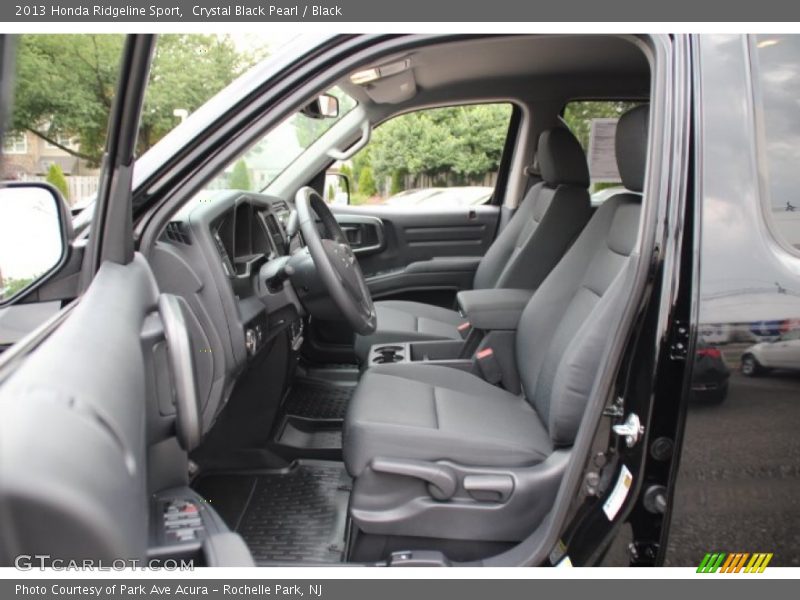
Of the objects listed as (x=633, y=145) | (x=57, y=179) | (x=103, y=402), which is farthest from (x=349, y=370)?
(x=103, y=402)

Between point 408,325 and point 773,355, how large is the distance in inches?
76.4

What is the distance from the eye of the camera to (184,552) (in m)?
1.09

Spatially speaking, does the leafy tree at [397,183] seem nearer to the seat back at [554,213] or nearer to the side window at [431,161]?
the side window at [431,161]

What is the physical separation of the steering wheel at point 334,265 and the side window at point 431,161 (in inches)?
49.1

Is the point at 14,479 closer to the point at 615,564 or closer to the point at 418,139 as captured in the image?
the point at 615,564

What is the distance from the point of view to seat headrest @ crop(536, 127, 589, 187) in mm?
2986

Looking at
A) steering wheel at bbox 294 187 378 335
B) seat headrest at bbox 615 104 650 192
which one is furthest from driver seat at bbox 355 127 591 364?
seat headrest at bbox 615 104 650 192

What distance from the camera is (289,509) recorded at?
2.10 m

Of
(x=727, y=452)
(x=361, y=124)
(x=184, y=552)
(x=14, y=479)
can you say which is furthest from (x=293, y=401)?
(x=14, y=479)

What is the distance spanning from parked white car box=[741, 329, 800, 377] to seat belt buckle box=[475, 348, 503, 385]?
1382 mm

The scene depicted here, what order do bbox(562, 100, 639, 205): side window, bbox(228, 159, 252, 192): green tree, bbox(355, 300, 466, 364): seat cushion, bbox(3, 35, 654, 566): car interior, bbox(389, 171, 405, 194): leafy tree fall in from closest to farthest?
bbox(3, 35, 654, 566): car interior < bbox(228, 159, 252, 192): green tree < bbox(355, 300, 466, 364): seat cushion < bbox(562, 100, 639, 205): side window < bbox(389, 171, 405, 194): leafy tree

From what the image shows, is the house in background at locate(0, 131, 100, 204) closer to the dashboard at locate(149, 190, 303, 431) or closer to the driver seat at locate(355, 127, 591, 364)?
the dashboard at locate(149, 190, 303, 431)

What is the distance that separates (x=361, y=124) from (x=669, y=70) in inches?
91.5

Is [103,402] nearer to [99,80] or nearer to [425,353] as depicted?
[99,80]
